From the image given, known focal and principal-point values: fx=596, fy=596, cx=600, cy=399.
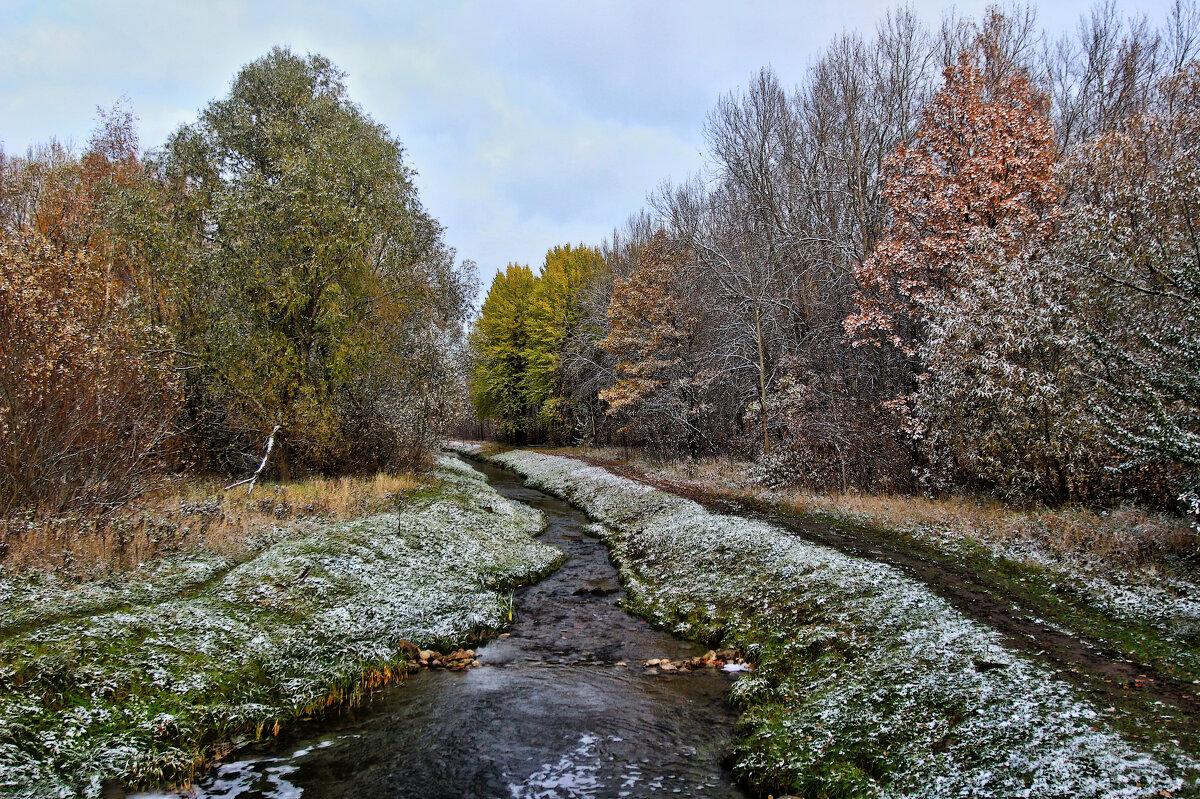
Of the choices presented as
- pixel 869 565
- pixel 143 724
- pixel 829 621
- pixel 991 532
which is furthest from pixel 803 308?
pixel 143 724

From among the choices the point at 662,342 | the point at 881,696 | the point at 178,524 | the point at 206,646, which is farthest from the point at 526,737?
the point at 662,342

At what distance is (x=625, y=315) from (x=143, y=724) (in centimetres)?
3064

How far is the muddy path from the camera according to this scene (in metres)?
6.29

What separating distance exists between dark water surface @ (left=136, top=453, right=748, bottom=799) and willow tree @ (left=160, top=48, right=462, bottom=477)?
13.4 m

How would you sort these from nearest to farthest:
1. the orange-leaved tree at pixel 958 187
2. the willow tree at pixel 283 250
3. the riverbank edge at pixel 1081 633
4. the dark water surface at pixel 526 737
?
the riverbank edge at pixel 1081 633, the dark water surface at pixel 526 737, the orange-leaved tree at pixel 958 187, the willow tree at pixel 283 250

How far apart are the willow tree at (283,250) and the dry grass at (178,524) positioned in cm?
301

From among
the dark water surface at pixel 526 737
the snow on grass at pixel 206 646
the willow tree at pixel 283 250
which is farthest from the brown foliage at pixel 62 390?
the dark water surface at pixel 526 737

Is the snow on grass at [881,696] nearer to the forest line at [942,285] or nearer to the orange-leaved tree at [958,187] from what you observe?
the forest line at [942,285]

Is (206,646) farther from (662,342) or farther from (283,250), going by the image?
A: (662,342)

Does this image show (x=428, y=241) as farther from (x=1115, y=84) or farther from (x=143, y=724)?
(x=1115, y=84)

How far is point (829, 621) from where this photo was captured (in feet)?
33.0

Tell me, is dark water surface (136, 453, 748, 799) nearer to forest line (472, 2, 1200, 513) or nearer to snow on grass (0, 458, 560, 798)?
snow on grass (0, 458, 560, 798)

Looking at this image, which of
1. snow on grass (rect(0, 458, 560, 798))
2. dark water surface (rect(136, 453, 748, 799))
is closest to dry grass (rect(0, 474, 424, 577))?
snow on grass (rect(0, 458, 560, 798))

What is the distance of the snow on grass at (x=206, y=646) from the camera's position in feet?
20.5
